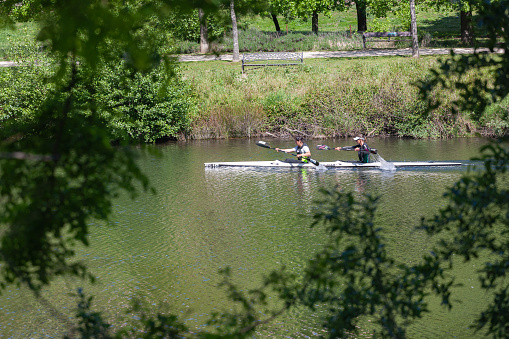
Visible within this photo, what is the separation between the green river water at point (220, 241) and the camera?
875cm

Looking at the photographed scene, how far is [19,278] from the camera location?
132 inches

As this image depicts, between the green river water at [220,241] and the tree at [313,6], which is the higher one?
the tree at [313,6]

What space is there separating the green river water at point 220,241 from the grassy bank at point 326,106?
388 cm

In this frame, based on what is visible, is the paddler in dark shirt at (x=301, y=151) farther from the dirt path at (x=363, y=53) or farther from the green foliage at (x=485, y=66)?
the green foliage at (x=485, y=66)

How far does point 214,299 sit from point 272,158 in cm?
1335

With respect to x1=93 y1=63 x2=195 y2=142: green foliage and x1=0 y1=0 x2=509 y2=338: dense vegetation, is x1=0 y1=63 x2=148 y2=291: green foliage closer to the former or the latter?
x1=0 y1=0 x2=509 y2=338: dense vegetation

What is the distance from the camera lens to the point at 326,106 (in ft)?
87.8

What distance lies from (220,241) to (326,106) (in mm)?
15257

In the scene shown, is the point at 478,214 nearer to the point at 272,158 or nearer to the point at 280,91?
the point at 272,158

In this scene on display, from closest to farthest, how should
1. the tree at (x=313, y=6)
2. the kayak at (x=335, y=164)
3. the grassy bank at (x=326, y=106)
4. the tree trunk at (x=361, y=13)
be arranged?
the kayak at (x=335, y=164) → the grassy bank at (x=326, y=106) → the tree at (x=313, y=6) → the tree trunk at (x=361, y=13)

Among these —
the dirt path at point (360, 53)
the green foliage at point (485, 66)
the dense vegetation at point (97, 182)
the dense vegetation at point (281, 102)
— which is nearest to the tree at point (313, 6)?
the dirt path at point (360, 53)

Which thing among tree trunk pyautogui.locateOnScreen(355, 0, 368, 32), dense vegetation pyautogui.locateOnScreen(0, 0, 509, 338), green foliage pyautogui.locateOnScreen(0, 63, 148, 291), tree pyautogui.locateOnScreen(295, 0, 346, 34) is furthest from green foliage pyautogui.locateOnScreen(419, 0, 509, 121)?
tree trunk pyautogui.locateOnScreen(355, 0, 368, 32)

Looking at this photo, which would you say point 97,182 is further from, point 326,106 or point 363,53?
point 363,53

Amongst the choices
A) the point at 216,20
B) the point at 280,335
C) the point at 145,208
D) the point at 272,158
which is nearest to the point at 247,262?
the point at 280,335
